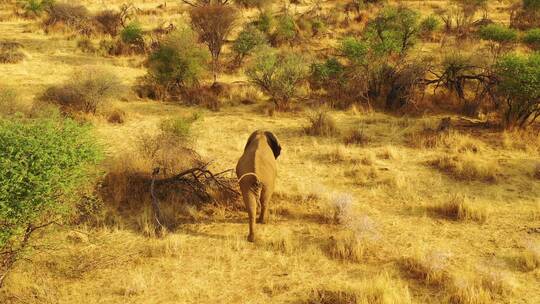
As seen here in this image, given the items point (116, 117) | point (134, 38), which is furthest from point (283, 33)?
point (116, 117)

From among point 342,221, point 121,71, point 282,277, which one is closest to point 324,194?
point 342,221

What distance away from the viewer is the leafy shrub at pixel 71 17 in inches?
900

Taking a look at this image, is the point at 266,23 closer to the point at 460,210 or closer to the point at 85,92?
the point at 85,92

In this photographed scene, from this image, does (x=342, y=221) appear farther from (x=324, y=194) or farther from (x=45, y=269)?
(x=45, y=269)

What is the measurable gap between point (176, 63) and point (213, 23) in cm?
282

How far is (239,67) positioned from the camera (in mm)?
18125

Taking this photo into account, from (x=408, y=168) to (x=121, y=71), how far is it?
12.2 metres

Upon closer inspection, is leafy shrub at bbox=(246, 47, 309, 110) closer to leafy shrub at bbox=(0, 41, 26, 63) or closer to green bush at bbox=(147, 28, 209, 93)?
green bush at bbox=(147, 28, 209, 93)

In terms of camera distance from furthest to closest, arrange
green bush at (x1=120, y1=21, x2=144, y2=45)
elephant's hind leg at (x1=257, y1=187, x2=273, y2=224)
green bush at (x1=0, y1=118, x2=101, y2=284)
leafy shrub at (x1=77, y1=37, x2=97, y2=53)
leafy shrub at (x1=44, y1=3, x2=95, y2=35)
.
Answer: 1. leafy shrub at (x1=44, y1=3, x2=95, y2=35)
2. green bush at (x1=120, y1=21, x2=144, y2=45)
3. leafy shrub at (x1=77, y1=37, x2=97, y2=53)
4. elephant's hind leg at (x1=257, y1=187, x2=273, y2=224)
5. green bush at (x1=0, y1=118, x2=101, y2=284)

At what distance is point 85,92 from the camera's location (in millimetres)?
12453

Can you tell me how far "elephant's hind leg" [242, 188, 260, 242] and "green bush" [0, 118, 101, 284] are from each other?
2.22m

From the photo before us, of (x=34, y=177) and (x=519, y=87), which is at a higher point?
(x=519, y=87)

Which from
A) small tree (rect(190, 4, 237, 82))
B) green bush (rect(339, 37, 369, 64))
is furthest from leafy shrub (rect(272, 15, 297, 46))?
green bush (rect(339, 37, 369, 64))

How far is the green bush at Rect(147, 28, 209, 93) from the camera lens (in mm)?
14617
